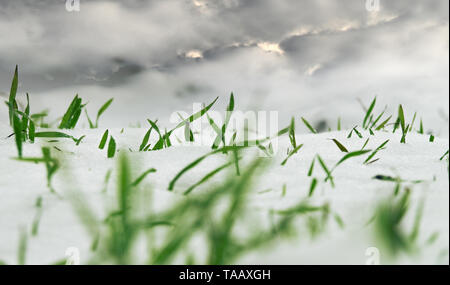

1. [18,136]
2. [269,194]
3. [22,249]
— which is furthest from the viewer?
[18,136]

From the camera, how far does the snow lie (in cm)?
64

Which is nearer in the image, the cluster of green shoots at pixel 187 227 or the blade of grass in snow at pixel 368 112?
the cluster of green shoots at pixel 187 227

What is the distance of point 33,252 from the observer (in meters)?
0.64

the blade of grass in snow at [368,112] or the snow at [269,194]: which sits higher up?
the blade of grass in snow at [368,112]

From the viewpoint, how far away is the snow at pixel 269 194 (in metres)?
0.64

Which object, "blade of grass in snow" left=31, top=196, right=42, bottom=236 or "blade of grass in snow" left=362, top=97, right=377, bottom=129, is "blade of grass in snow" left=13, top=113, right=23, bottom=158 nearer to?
"blade of grass in snow" left=31, top=196, right=42, bottom=236

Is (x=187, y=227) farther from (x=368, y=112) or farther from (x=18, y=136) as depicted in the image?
(x=368, y=112)

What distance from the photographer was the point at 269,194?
880 mm

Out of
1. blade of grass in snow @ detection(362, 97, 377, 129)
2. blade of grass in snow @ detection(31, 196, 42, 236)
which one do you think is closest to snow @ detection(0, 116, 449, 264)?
blade of grass in snow @ detection(31, 196, 42, 236)

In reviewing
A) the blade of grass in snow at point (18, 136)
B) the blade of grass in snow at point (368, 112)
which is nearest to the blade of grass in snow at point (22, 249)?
the blade of grass in snow at point (18, 136)

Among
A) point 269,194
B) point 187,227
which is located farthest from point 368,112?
point 187,227

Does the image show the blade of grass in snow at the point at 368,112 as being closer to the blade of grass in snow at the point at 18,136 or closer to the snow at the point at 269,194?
the snow at the point at 269,194

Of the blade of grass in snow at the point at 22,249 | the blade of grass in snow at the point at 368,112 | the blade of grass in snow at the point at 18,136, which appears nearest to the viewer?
the blade of grass in snow at the point at 22,249
